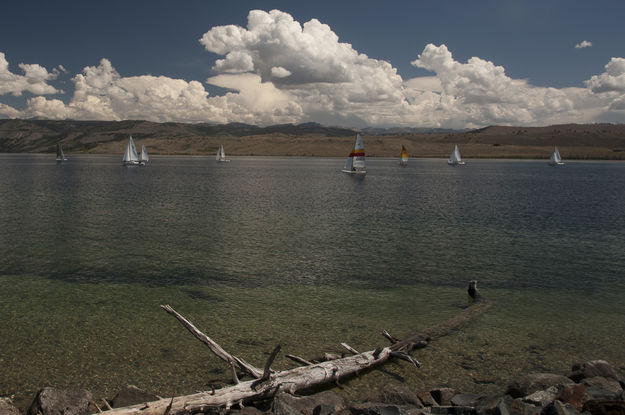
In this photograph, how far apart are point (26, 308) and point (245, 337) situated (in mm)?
9355

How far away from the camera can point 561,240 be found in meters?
32.1

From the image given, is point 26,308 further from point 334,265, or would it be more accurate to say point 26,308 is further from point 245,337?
point 334,265

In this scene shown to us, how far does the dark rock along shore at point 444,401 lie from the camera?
29.9 feet

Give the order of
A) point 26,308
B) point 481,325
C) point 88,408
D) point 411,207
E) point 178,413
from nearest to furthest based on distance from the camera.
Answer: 1. point 178,413
2. point 88,408
3. point 481,325
4. point 26,308
5. point 411,207

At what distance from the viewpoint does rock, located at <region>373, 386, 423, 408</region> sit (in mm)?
10625

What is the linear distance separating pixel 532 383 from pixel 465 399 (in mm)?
1824

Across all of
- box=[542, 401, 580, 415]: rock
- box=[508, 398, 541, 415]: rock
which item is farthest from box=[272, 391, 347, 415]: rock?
box=[542, 401, 580, 415]: rock

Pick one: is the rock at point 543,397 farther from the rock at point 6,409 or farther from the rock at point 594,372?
the rock at point 6,409

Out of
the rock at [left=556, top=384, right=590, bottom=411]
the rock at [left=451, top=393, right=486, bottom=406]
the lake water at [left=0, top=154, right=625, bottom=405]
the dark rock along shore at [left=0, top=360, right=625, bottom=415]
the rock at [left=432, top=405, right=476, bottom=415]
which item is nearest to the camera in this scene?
the dark rock along shore at [left=0, top=360, right=625, bottom=415]

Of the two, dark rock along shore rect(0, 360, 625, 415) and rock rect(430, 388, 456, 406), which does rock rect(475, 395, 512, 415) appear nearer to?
dark rock along shore rect(0, 360, 625, 415)

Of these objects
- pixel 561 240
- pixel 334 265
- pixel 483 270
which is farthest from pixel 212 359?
pixel 561 240

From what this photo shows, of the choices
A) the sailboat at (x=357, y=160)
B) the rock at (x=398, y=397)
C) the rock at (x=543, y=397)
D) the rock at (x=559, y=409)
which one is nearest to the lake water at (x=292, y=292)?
the rock at (x=398, y=397)

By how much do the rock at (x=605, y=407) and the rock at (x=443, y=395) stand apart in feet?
9.67

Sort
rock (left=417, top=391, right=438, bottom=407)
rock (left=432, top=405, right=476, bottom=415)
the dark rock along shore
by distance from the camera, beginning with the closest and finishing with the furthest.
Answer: the dark rock along shore
rock (left=432, top=405, right=476, bottom=415)
rock (left=417, top=391, right=438, bottom=407)
